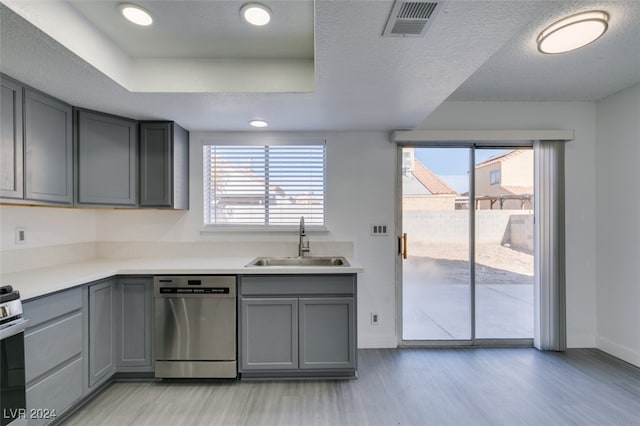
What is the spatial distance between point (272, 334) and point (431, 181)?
2.18m

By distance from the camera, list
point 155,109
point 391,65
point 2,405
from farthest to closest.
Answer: point 155,109 < point 391,65 < point 2,405

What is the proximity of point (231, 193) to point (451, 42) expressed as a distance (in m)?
2.38

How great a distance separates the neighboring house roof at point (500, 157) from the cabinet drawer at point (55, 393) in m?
3.85

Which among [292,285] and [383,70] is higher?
[383,70]

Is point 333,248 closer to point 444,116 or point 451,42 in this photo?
point 444,116

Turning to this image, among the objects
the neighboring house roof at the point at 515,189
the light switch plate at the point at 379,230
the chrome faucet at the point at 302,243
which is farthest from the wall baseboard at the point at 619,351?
the chrome faucet at the point at 302,243

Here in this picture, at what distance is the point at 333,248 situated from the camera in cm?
301

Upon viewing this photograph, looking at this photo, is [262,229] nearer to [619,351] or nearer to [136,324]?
[136,324]

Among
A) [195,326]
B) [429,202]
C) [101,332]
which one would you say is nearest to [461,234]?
[429,202]

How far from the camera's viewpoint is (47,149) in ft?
6.83

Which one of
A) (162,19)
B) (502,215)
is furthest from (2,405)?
(502,215)

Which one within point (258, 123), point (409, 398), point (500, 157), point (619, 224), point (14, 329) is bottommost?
point (409, 398)

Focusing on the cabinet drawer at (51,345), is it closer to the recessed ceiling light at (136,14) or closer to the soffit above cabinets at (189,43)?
the soffit above cabinets at (189,43)

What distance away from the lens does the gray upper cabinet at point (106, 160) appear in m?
2.38
